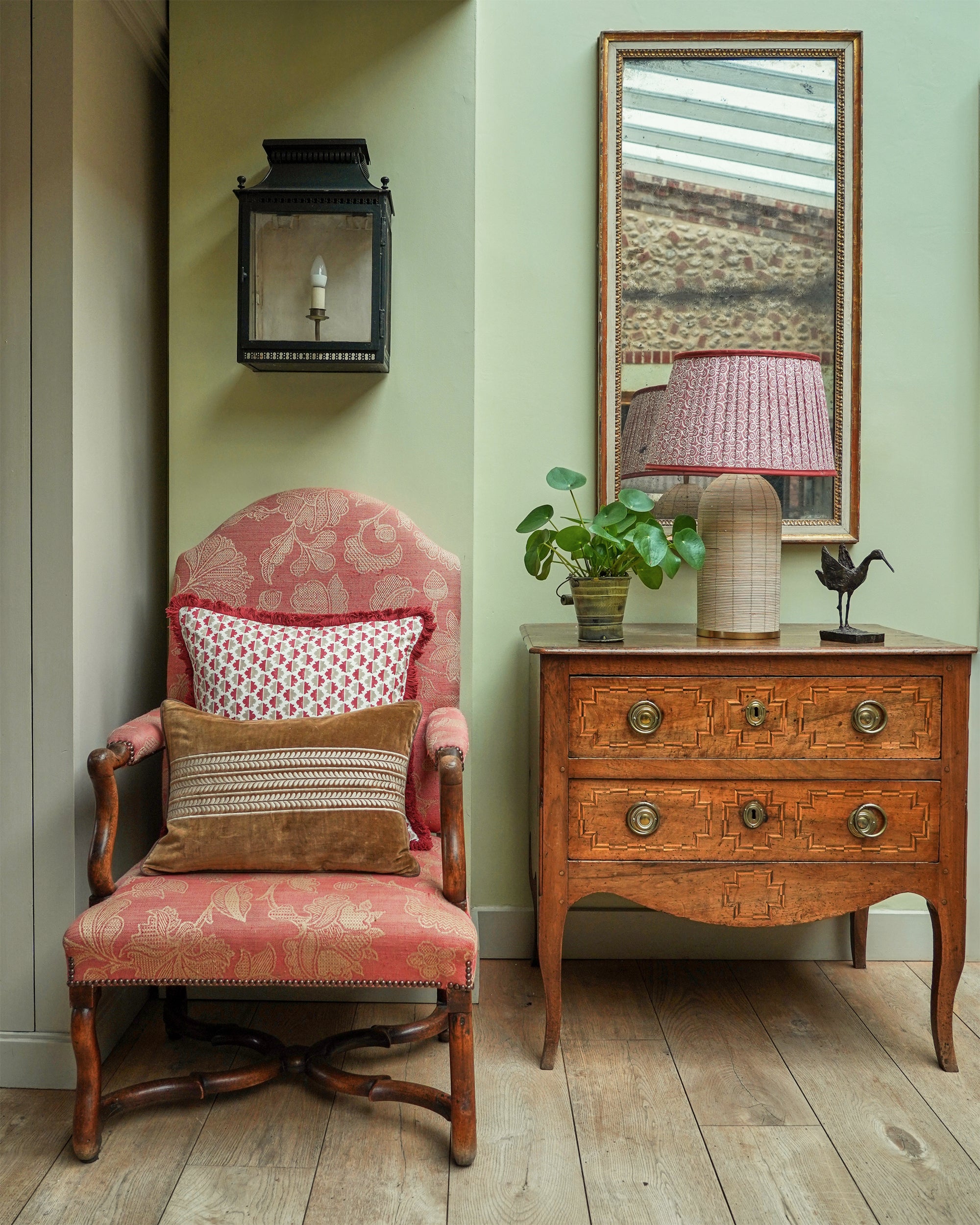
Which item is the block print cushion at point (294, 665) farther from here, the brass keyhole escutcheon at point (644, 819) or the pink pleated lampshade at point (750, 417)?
the pink pleated lampshade at point (750, 417)

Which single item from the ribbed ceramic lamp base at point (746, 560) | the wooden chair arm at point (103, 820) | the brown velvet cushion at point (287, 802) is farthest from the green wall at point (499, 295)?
the wooden chair arm at point (103, 820)

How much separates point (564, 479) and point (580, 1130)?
1239 millimetres

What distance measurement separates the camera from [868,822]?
187cm

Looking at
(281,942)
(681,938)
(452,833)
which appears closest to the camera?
(281,942)

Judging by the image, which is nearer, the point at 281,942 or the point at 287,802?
the point at 281,942

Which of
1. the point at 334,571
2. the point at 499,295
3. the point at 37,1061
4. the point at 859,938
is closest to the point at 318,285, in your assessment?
the point at 499,295

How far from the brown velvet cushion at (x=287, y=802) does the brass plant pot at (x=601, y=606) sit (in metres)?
0.50

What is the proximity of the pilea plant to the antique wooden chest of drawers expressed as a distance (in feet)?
0.63

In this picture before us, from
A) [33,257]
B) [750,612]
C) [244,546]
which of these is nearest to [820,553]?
[750,612]

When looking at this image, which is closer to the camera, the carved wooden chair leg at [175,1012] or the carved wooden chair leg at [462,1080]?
the carved wooden chair leg at [462,1080]

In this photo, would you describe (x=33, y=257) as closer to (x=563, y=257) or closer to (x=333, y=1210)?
(x=563, y=257)

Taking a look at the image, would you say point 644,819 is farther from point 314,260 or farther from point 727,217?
point 727,217

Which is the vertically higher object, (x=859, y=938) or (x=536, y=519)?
(x=536, y=519)

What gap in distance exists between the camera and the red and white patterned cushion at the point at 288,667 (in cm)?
181
